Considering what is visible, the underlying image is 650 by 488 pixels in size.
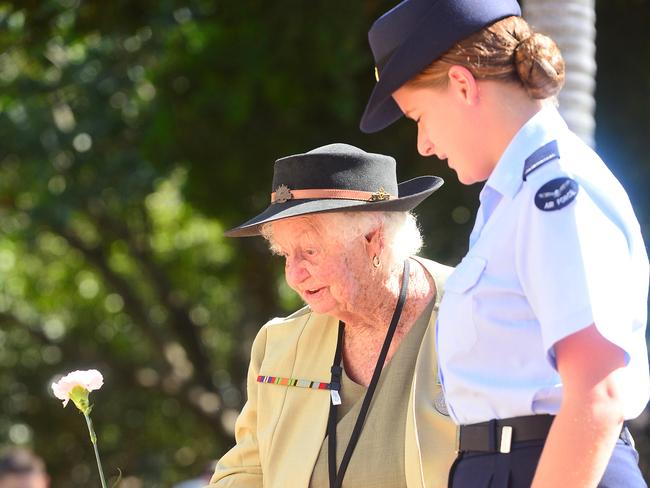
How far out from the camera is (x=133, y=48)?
26.9 feet

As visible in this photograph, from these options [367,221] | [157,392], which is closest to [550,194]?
[367,221]

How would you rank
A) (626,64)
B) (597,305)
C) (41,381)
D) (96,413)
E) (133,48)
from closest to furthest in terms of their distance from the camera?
(597,305) < (626,64) < (133,48) < (96,413) < (41,381)

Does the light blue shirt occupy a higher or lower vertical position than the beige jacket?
higher

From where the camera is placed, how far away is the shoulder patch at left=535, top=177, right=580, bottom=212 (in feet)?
5.49

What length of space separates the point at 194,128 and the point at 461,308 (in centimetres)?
646

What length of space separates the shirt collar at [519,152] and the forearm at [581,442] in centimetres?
37

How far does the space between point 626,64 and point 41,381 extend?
10.9 metres

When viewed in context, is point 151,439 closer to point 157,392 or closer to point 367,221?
point 157,392

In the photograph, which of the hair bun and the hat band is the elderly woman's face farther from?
the hair bun

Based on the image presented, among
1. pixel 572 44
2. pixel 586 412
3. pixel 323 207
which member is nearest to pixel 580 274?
pixel 586 412

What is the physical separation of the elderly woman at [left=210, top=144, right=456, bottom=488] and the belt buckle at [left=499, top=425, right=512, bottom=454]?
38.4 inches

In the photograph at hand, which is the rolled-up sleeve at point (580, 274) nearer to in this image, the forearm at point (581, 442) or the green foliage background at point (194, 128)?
the forearm at point (581, 442)

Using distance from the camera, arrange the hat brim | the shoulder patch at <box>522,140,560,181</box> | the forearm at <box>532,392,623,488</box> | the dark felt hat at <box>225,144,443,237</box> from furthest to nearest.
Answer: the dark felt hat at <box>225,144,443,237</box>, the hat brim, the shoulder patch at <box>522,140,560,181</box>, the forearm at <box>532,392,623,488</box>

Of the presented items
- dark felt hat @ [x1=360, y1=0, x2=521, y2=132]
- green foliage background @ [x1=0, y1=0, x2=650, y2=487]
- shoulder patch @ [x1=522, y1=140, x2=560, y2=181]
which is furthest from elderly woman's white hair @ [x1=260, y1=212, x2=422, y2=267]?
green foliage background @ [x1=0, y1=0, x2=650, y2=487]
